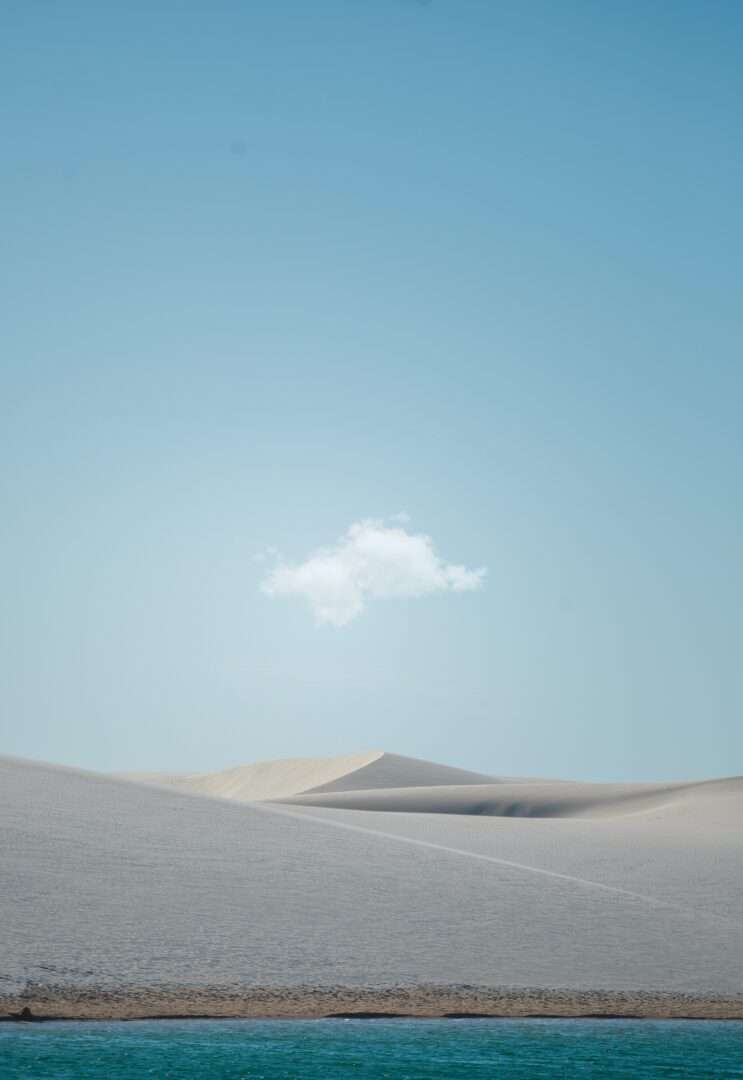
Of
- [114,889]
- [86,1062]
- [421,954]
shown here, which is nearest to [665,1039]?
[421,954]

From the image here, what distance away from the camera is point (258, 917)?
25.5 metres

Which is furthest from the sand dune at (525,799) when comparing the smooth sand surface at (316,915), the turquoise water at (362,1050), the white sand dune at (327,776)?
the turquoise water at (362,1050)

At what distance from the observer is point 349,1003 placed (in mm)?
21859

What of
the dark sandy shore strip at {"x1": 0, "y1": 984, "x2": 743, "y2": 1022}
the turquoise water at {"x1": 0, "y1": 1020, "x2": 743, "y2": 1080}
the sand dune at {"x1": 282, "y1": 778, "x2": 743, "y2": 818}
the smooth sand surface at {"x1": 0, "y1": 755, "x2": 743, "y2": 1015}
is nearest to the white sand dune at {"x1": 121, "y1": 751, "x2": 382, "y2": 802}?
the sand dune at {"x1": 282, "y1": 778, "x2": 743, "y2": 818}

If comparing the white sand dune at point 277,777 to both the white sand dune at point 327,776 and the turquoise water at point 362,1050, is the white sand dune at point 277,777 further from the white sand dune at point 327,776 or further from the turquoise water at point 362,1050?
the turquoise water at point 362,1050

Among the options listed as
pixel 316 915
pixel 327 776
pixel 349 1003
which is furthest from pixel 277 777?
pixel 349 1003

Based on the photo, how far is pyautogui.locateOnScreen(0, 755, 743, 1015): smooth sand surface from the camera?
22.1 metres

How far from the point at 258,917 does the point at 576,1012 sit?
Answer: 6335 millimetres

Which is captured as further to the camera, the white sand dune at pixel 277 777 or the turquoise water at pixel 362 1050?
the white sand dune at pixel 277 777

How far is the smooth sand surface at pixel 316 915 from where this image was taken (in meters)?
22.1

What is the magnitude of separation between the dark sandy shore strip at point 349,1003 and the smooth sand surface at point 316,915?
0.05 meters

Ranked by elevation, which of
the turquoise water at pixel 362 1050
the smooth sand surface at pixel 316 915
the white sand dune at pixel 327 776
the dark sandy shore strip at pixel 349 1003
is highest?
the white sand dune at pixel 327 776

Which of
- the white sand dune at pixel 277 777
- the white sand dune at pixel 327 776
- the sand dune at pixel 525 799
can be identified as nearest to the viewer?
the sand dune at pixel 525 799

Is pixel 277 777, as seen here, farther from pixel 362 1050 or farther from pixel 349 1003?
pixel 362 1050
